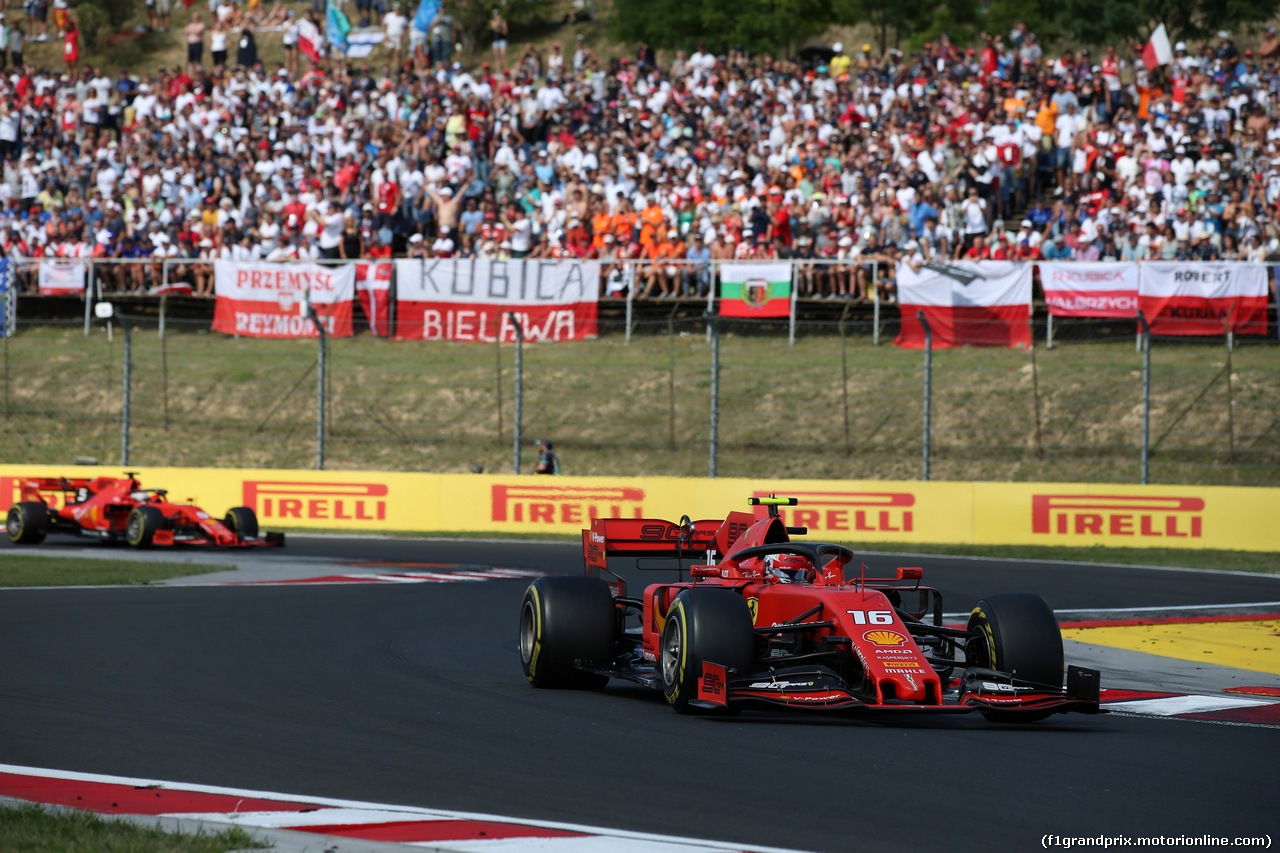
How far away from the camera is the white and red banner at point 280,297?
1027 inches

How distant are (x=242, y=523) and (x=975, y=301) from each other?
12.1 meters

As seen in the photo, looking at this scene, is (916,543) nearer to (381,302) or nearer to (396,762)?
(381,302)

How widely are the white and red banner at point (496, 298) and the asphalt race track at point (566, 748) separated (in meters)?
14.5

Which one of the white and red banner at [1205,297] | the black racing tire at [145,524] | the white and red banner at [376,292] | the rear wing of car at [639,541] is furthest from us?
the white and red banner at [376,292]

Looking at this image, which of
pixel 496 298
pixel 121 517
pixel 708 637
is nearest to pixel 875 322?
pixel 496 298

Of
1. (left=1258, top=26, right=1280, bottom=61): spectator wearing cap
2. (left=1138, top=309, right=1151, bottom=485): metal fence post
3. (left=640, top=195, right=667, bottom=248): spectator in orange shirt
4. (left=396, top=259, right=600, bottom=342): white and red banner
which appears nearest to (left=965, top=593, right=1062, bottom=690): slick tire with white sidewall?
(left=1138, top=309, right=1151, bottom=485): metal fence post

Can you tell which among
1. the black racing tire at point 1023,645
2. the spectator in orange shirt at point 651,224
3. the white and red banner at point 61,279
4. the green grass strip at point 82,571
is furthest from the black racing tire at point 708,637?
the white and red banner at point 61,279

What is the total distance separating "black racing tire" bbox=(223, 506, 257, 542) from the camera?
60.8 ft

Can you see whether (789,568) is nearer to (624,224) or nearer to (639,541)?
(639,541)

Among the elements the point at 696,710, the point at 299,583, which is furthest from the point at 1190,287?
the point at 696,710

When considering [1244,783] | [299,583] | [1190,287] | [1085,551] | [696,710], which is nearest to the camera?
[1244,783]

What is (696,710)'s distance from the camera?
784 centimetres

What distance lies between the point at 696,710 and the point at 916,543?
13.1 meters

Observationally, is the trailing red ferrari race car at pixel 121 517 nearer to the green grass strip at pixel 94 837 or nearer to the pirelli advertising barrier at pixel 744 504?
the pirelli advertising barrier at pixel 744 504
